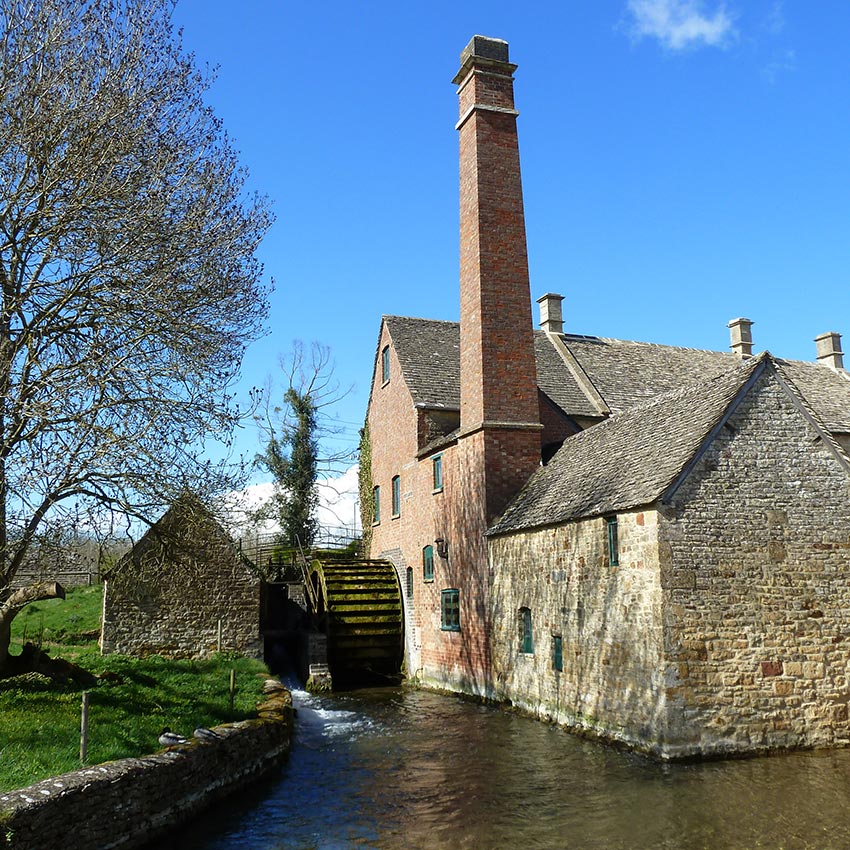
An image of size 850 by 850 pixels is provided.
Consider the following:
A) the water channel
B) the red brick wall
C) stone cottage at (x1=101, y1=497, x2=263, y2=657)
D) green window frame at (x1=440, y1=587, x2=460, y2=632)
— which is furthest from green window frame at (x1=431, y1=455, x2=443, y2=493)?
the water channel

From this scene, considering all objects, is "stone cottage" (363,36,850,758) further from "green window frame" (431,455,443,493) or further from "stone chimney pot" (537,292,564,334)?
"stone chimney pot" (537,292,564,334)

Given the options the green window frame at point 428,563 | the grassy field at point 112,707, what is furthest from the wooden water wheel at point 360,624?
the grassy field at point 112,707

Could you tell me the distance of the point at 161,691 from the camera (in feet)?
41.4

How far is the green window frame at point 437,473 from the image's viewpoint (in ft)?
61.9

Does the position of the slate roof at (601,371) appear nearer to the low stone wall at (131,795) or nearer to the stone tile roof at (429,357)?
the stone tile roof at (429,357)

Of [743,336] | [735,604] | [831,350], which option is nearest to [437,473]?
[735,604]

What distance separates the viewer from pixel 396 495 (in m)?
22.5

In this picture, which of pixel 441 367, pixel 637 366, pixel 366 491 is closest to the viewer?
pixel 441 367

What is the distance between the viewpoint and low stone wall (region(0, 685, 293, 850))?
6441mm

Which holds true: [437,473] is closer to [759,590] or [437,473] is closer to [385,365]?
[385,365]

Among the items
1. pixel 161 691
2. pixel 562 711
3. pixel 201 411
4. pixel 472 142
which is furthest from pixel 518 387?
pixel 161 691

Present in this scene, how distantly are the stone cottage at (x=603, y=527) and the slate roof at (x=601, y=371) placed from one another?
0.12 meters

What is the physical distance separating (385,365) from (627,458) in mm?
11446

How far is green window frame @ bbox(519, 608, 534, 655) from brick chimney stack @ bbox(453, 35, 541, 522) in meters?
2.34
